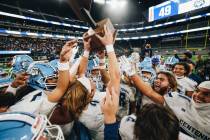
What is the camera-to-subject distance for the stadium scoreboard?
1810 cm

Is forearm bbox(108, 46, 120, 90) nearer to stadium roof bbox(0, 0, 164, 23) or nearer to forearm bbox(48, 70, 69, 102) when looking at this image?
forearm bbox(48, 70, 69, 102)

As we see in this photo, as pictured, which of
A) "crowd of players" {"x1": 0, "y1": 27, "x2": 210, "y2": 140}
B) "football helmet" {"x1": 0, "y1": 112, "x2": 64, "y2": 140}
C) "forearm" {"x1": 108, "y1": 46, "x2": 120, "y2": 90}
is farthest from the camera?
"forearm" {"x1": 108, "y1": 46, "x2": 120, "y2": 90}

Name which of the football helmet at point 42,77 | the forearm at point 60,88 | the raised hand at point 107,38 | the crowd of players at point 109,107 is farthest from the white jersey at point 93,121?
the football helmet at point 42,77

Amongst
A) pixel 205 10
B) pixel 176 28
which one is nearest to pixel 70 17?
pixel 176 28

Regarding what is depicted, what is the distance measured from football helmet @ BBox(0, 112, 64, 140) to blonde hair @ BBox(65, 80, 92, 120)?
24.0 inches

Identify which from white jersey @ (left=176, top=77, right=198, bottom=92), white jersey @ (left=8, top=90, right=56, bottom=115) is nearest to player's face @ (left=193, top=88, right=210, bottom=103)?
white jersey @ (left=176, top=77, right=198, bottom=92)

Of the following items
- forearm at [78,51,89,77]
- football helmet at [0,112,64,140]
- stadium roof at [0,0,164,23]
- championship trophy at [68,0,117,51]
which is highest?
stadium roof at [0,0,164,23]

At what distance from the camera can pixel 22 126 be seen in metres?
1.23

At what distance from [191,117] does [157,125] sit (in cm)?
105

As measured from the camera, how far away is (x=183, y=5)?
64.1ft

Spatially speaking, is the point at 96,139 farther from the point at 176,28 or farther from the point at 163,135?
the point at 176,28

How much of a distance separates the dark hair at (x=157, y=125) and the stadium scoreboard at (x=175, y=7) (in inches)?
746

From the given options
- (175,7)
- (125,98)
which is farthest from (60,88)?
(175,7)

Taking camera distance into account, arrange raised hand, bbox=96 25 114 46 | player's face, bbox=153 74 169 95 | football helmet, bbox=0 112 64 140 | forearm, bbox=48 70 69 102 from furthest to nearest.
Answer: player's face, bbox=153 74 169 95
forearm, bbox=48 70 69 102
raised hand, bbox=96 25 114 46
football helmet, bbox=0 112 64 140
